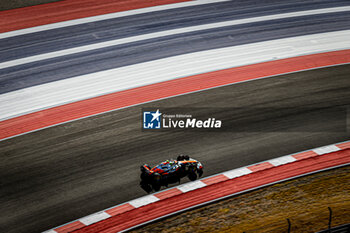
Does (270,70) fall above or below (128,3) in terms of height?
below

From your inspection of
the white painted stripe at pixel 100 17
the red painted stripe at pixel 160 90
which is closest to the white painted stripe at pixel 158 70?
the red painted stripe at pixel 160 90

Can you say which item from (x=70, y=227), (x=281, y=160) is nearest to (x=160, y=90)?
(x=281, y=160)

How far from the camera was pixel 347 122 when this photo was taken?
15844mm

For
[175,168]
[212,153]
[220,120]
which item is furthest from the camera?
[220,120]

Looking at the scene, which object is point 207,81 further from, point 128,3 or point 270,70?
point 128,3

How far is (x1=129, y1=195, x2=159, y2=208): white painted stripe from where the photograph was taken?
1243 cm

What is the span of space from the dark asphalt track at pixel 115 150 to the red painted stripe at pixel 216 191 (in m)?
0.62

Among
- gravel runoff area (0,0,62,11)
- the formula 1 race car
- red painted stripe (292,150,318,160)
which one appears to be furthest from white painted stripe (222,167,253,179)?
gravel runoff area (0,0,62,11)

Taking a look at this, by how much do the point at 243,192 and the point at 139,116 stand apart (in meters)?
5.63

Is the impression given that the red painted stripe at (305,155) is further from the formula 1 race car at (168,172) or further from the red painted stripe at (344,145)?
the formula 1 race car at (168,172)

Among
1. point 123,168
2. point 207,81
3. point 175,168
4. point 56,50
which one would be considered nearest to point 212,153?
point 175,168

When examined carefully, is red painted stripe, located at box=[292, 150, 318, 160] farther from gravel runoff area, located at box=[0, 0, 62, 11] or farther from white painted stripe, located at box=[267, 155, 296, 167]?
gravel runoff area, located at box=[0, 0, 62, 11]

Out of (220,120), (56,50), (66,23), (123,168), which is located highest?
(66,23)

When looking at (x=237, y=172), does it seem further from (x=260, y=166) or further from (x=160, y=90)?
(x=160, y=90)
